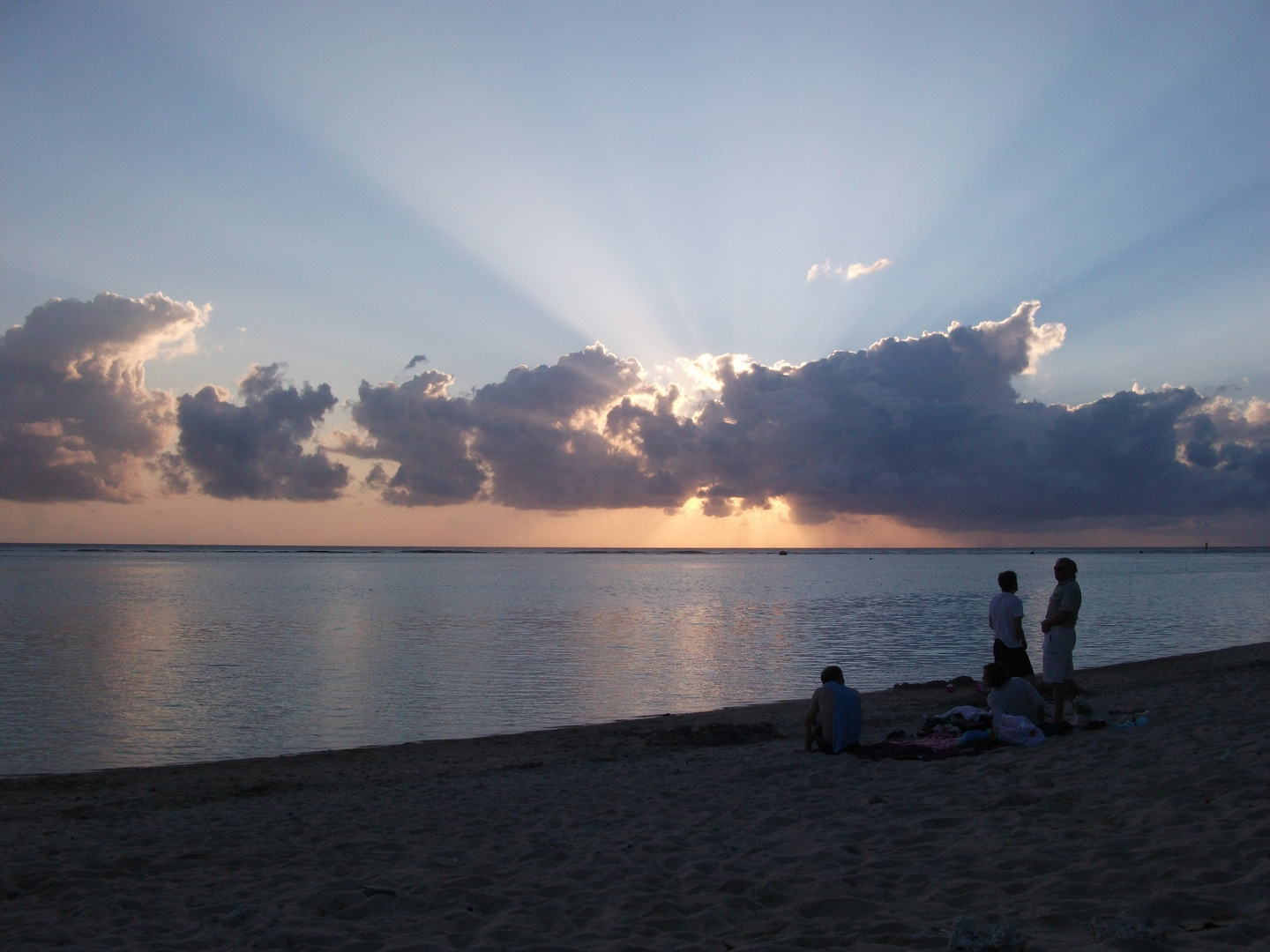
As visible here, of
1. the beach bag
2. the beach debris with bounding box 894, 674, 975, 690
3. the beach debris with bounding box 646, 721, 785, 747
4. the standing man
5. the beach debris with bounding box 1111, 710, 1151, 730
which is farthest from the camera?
the beach debris with bounding box 894, 674, 975, 690

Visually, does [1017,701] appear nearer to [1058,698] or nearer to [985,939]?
[1058,698]

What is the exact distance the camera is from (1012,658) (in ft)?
42.0

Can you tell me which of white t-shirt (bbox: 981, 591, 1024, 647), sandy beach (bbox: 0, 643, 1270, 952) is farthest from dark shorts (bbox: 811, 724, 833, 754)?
white t-shirt (bbox: 981, 591, 1024, 647)

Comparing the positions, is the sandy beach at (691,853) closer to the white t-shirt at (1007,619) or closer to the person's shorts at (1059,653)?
the person's shorts at (1059,653)

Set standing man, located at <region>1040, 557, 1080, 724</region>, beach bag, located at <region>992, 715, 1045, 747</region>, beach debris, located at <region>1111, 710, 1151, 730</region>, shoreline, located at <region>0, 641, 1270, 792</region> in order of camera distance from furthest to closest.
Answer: shoreline, located at <region>0, 641, 1270, 792</region> → standing man, located at <region>1040, 557, 1080, 724</region> → beach debris, located at <region>1111, 710, 1151, 730</region> → beach bag, located at <region>992, 715, 1045, 747</region>

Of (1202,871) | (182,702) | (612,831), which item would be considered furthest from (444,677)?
(1202,871)

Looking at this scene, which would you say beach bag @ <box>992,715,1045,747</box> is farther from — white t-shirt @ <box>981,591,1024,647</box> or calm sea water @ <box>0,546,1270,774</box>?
calm sea water @ <box>0,546,1270,774</box>

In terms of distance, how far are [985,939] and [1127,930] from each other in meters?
0.86

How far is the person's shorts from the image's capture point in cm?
1185

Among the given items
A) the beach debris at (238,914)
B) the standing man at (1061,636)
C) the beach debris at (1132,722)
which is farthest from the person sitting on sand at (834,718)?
the beach debris at (238,914)

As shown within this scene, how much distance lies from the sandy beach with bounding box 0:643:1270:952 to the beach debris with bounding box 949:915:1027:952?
4 cm

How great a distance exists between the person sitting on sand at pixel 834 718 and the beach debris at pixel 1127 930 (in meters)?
6.39

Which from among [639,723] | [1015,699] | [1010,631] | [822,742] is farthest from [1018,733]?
[639,723]

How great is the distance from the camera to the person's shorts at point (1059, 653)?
11852 mm
